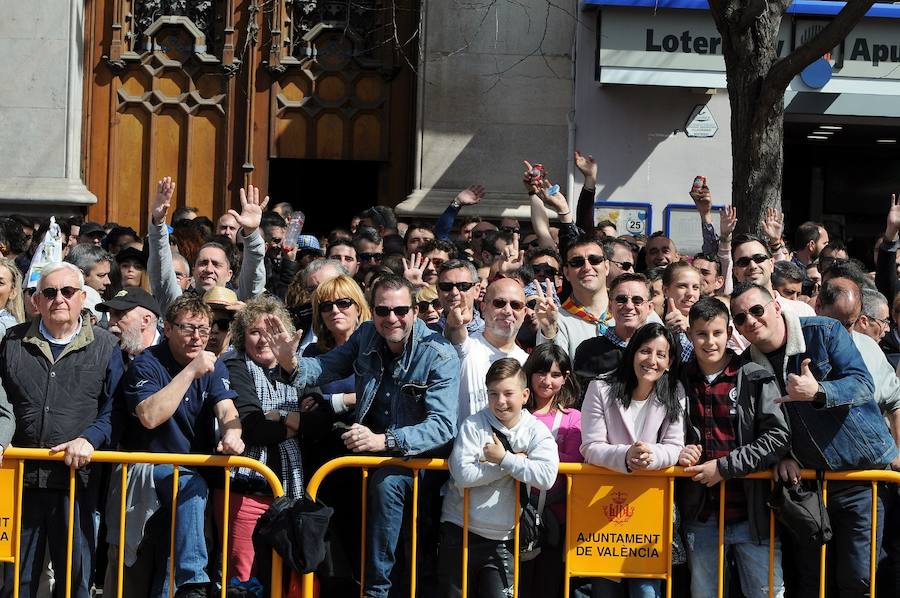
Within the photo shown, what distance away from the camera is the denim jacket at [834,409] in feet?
21.7

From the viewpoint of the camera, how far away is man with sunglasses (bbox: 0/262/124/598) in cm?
670

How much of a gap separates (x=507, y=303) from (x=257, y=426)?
153 cm

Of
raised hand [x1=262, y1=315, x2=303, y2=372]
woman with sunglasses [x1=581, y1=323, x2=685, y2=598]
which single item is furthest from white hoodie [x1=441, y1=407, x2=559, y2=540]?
raised hand [x1=262, y1=315, x2=303, y2=372]

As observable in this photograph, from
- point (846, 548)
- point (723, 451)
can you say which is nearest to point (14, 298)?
point (723, 451)

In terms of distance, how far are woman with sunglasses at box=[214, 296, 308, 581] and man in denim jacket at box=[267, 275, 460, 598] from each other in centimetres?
12

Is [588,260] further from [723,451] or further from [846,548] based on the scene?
[846,548]

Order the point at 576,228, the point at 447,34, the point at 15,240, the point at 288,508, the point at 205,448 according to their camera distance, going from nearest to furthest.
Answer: the point at 288,508
the point at 205,448
the point at 576,228
the point at 15,240
the point at 447,34

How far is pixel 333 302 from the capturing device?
738 centimetres

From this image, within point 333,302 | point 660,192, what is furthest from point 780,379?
point 660,192

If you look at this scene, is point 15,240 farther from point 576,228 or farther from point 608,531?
point 608,531

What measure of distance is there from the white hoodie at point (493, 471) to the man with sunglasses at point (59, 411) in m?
1.79

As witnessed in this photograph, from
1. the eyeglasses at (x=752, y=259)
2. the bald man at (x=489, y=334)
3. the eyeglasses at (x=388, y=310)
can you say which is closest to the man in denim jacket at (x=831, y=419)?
the bald man at (x=489, y=334)

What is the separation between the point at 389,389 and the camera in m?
6.85

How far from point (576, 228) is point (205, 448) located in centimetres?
397
